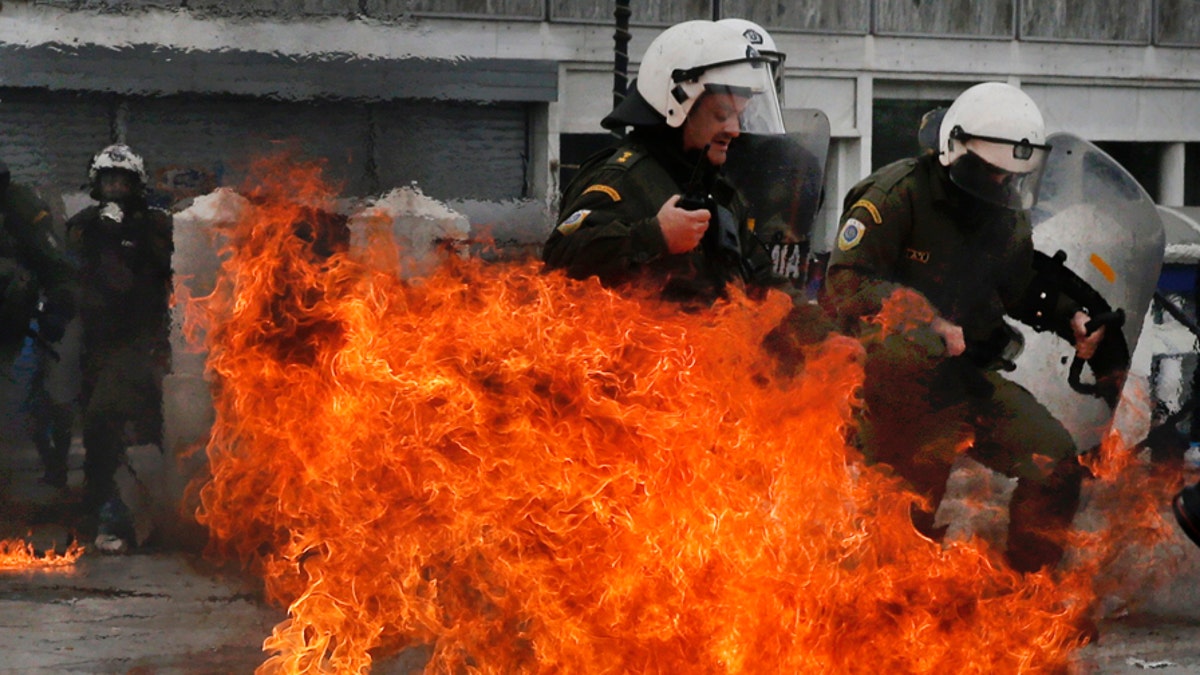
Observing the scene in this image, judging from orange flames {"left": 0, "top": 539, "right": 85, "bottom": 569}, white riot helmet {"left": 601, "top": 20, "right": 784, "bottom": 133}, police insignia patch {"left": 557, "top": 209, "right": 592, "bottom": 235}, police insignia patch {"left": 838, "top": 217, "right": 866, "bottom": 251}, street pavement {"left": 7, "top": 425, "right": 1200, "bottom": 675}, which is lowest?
orange flames {"left": 0, "top": 539, "right": 85, "bottom": 569}

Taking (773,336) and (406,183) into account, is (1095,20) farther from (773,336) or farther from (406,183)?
(773,336)

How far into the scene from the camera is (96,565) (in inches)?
256

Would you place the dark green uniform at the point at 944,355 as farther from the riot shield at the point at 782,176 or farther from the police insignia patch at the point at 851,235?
the riot shield at the point at 782,176

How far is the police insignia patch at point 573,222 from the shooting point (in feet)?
12.8

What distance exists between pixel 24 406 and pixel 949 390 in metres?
4.21

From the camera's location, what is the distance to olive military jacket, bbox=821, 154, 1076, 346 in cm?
485

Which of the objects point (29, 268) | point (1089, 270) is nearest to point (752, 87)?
point (1089, 270)

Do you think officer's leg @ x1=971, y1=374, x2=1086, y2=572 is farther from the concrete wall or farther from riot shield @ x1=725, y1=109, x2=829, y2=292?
the concrete wall

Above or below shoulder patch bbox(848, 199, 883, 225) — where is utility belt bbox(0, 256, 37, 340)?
below

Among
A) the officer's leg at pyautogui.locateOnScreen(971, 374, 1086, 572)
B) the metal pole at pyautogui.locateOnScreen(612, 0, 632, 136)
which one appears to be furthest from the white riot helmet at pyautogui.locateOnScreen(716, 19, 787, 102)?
the metal pole at pyautogui.locateOnScreen(612, 0, 632, 136)

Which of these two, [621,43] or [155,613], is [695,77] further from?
[621,43]

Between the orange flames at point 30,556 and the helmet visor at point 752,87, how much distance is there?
12.3 ft

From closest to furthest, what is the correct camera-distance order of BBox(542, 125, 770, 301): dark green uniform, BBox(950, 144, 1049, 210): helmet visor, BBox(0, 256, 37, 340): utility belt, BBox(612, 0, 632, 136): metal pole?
BBox(542, 125, 770, 301): dark green uniform
BBox(950, 144, 1049, 210): helmet visor
BBox(0, 256, 37, 340): utility belt
BBox(612, 0, 632, 136): metal pole

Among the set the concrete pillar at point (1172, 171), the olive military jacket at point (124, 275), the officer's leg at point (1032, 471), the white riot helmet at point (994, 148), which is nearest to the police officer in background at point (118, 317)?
the olive military jacket at point (124, 275)
